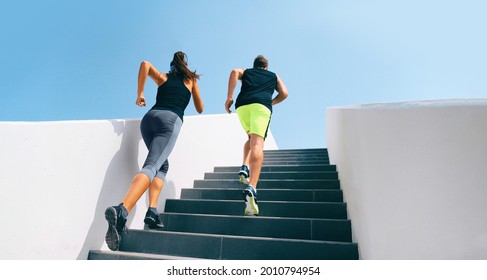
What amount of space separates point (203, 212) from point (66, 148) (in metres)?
1.42

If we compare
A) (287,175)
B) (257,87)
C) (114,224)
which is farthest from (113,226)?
(287,175)

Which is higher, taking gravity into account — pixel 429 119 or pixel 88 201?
pixel 429 119

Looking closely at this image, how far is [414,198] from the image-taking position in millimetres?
1227

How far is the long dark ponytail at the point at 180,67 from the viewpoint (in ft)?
8.68

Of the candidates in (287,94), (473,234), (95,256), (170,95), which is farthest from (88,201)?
(473,234)

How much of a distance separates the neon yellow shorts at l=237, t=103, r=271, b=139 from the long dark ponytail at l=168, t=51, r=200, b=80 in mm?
602

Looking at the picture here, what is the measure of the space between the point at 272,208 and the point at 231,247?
69 cm

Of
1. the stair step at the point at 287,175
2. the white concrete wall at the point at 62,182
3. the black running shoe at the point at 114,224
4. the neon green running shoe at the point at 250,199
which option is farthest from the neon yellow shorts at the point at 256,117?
the black running shoe at the point at 114,224

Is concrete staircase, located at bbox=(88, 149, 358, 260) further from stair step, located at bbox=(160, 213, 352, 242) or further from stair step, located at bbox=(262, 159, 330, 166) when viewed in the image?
stair step, located at bbox=(262, 159, 330, 166)

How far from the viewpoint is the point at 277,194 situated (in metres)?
3.07

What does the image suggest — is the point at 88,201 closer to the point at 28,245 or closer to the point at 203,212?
the point at 28,245

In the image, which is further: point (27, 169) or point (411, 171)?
point (27, 169)

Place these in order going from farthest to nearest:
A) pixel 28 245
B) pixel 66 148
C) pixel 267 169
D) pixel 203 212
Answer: pixel 267 169, pixel 203 212, pixel 66 148, pixel 28 245

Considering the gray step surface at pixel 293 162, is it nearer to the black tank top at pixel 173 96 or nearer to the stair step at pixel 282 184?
the stair step at pixel 282 184
